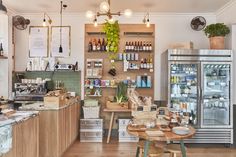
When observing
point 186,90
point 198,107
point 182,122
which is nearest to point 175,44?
point 186,90

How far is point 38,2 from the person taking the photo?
5535mm

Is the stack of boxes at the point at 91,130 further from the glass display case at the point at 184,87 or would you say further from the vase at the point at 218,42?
the vase at the point at 218,42

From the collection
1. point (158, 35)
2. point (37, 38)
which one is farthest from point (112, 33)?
point (37, 38)

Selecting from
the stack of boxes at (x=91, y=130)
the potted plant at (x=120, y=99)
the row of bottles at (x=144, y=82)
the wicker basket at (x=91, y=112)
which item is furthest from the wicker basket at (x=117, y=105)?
the row of bottles at (x=144, y=82)

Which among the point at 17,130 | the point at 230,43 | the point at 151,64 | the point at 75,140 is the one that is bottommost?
the point at 75,140

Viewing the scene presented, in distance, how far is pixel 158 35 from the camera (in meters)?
6.41

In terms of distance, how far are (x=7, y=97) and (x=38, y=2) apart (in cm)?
216

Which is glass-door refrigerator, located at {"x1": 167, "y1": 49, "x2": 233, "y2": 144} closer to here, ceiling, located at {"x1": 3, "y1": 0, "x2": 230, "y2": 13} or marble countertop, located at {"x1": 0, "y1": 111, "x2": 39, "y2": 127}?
ceiling, located at {"x1": 3, "y1": 0, "x2": 230, "y2": 13}

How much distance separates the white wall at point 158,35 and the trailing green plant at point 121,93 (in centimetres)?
79

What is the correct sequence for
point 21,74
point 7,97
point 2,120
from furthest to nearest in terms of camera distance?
1. point 21,74
2. point 7,97
3. point 2,120

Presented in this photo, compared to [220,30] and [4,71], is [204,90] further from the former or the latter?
[4,71]

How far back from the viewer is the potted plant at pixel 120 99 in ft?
19.7

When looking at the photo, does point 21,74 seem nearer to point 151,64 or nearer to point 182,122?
point 151,64

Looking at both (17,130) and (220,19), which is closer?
(17,130)
